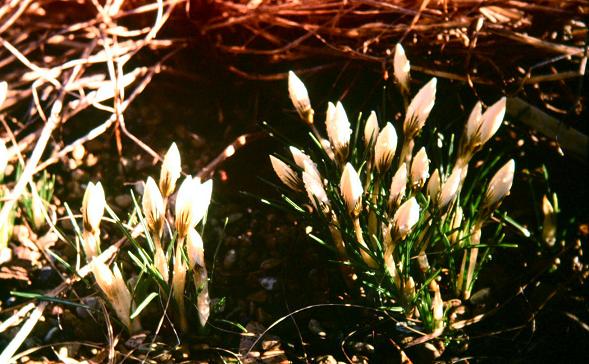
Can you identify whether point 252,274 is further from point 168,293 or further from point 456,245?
point 456,245

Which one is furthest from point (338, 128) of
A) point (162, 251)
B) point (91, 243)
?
point (91, 243)

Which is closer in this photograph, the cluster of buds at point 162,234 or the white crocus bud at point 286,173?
the cluster of buds at point 162,234

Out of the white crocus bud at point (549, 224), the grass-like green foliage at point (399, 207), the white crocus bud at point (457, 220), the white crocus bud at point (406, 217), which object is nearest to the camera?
the white crocus bud at point (406, 217)

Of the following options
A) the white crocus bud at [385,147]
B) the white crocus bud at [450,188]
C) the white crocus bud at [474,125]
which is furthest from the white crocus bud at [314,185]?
the white crocus bud at [474,125]

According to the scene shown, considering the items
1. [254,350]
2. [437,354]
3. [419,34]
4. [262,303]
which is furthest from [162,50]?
[437,354]

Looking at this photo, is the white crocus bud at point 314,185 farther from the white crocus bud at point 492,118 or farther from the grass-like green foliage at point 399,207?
the white crocus bud at point 492,118

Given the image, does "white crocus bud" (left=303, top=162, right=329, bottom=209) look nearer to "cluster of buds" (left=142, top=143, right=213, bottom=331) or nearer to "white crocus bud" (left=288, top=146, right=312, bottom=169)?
"white crocus bud" (left=288, top=146, right=312, bottom=169)

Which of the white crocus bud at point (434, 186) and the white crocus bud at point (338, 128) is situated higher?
the white crocus bud at point (338, 128)
